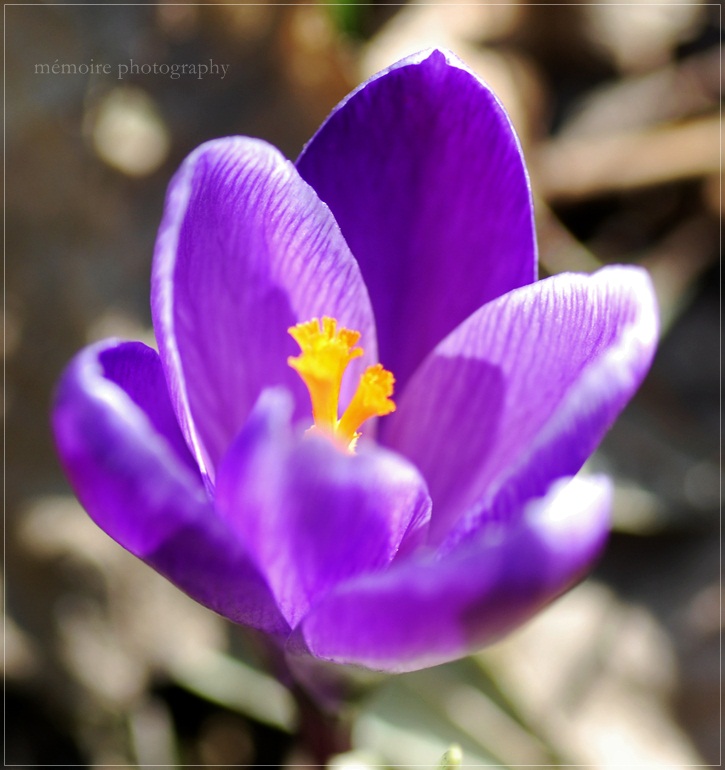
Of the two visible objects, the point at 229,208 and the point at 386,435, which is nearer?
the point at 229,208

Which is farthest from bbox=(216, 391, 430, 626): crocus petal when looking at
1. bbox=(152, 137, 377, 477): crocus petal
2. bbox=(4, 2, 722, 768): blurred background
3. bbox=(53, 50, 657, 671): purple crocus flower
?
bbox=(4, 2, 722, 768): blurred background

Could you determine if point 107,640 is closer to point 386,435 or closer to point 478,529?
point 386,435

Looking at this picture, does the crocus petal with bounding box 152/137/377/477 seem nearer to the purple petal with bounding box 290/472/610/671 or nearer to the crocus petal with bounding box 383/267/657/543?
the crocus petal with bounding box 383/267/657/543

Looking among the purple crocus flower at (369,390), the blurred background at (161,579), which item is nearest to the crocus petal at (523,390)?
the purple crocus flower at (369,390)

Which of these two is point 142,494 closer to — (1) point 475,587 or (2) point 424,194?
(1) point 475,587

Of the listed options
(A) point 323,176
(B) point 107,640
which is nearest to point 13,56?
(A) point 323,176

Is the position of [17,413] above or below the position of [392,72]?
below
